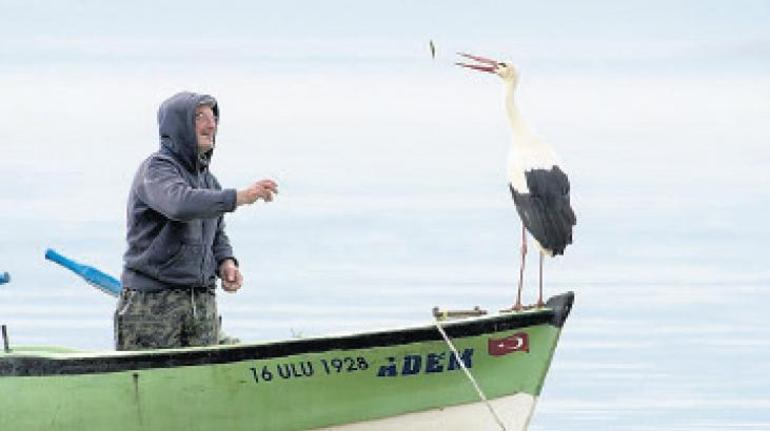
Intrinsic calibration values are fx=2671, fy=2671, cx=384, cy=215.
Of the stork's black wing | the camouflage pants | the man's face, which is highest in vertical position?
the man's face

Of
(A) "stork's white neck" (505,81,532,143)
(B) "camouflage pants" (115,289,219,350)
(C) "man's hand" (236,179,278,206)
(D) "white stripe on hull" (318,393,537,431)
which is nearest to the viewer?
(C) "man's hand" (236,179,278,206)

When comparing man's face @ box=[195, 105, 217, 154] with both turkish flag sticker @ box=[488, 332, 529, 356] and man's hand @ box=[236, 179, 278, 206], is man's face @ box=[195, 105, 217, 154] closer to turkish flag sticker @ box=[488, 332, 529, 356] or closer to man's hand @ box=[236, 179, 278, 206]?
man's hand @ box=[236, 179, 278, 206]

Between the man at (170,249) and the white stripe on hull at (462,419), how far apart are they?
3.38 ft

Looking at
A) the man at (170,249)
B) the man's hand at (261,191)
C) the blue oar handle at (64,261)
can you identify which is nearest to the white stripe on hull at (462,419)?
the man at (170,249)

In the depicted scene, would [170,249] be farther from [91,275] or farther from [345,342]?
[91,275]

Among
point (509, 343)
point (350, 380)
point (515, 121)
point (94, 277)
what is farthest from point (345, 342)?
point (94, 277)

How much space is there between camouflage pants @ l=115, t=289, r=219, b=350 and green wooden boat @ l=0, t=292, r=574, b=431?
225mm

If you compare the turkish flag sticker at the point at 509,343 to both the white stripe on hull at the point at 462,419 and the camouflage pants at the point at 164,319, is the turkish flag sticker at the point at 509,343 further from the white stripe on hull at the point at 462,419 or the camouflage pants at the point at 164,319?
the camouflage pants at the point at 164,319

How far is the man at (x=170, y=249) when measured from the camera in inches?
584

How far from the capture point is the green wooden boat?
14.6 m

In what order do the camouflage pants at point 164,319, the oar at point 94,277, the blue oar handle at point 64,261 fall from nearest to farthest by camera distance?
the camouflage pants at point 164,319 → the oar at point 94,277 → the blue oar handle at point 64,261

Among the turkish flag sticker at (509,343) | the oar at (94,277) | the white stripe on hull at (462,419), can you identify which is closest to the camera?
the turkish flag sticker at (509,343)

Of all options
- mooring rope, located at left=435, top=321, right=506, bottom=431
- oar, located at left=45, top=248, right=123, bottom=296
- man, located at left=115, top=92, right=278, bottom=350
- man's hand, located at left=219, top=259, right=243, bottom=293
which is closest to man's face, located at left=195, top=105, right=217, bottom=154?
man, located at left=115, top=92, right=278, bottom=350

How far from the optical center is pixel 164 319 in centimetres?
1495
